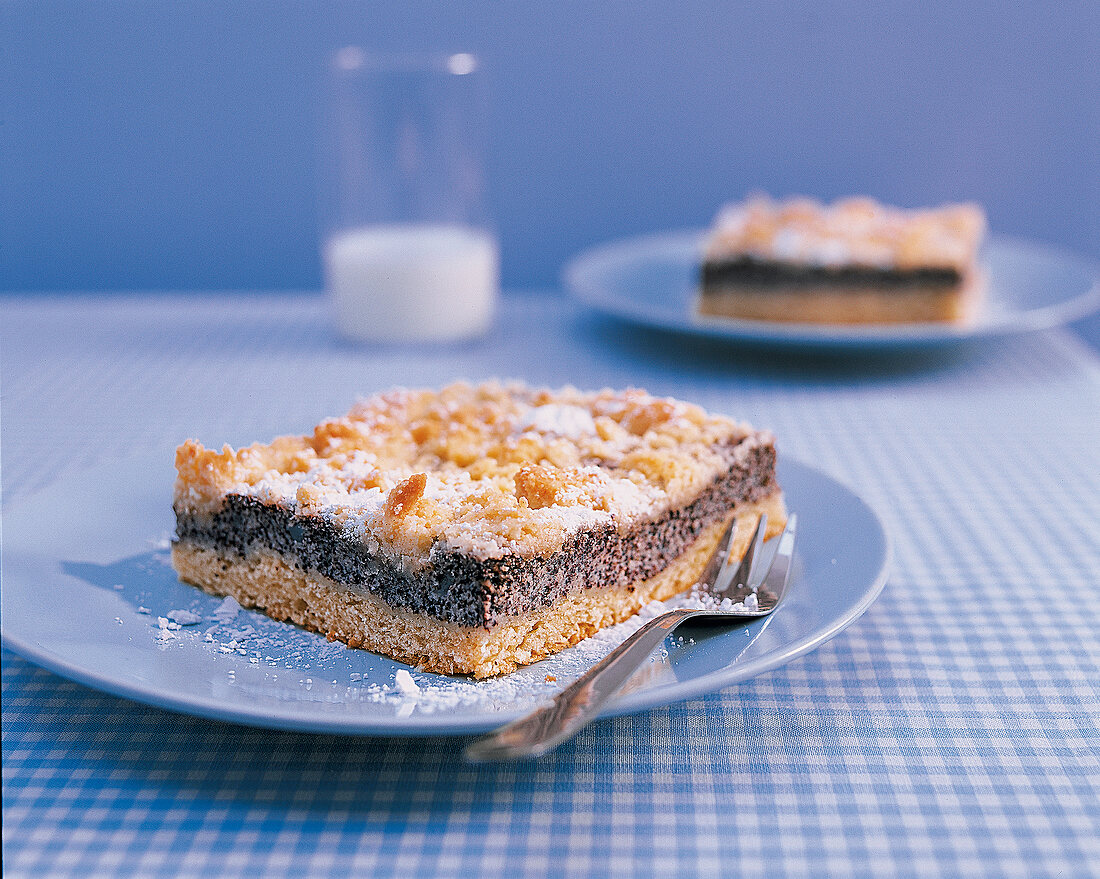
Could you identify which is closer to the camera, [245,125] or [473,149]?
[473,149]

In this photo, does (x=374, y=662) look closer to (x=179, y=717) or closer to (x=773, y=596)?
(x=179, y=717)

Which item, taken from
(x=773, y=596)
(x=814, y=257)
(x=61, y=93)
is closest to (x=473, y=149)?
(x=814, y=257)

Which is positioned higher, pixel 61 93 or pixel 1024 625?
pixel 61 93

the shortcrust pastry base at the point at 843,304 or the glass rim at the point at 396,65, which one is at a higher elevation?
the glass rim at the point at 396,65

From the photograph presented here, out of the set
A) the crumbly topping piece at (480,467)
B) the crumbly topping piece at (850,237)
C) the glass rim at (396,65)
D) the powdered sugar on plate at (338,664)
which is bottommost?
the powdered sugar on plate at (338,664)

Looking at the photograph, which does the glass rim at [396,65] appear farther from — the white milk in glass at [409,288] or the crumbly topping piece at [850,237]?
the crumbly topping piece at [850,237]

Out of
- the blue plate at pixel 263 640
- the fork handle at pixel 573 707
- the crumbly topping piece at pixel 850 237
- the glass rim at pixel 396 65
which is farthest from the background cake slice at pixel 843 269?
the fork handle at pixel 573 707

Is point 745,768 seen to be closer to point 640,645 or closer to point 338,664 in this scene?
point 640,645
